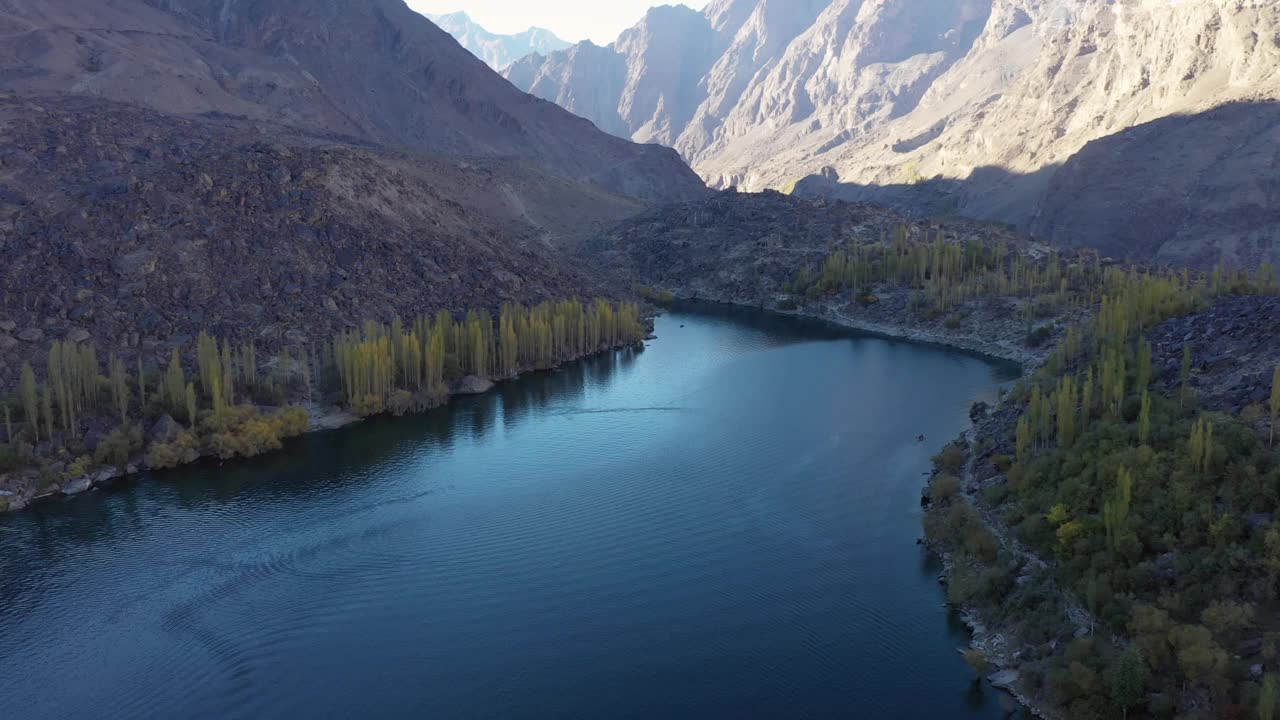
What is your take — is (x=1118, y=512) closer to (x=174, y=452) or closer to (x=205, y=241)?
(x=174, y=452)

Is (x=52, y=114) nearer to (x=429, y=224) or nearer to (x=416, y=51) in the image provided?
(x=429, y=224)

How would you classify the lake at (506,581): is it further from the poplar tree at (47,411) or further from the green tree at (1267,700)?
the green tree at (1267,700)

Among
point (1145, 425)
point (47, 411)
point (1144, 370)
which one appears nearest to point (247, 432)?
point (47, 411)

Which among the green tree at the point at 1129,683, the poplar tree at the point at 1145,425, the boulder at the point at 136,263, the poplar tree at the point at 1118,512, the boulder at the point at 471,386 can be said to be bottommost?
the green tree at the point at 1129,683

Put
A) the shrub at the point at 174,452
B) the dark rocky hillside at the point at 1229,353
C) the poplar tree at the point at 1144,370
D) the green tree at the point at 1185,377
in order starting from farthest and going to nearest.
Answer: the shrub at the point at 174,452 < the poplar tree at the point at 1144,370 < the green tree at the point at 1185,377 < the dark rocky hillside at the point at 1229,353

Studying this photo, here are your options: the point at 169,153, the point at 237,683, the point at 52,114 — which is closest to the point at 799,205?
the point at 169,153

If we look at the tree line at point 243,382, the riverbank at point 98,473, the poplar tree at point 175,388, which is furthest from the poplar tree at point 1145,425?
the poplar tree at point 175,388

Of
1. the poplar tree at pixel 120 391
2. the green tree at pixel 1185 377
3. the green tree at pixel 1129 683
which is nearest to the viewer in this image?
the green tree at pixel 1129 683
